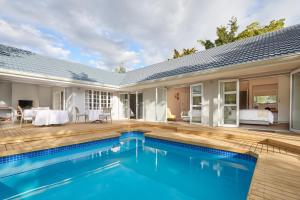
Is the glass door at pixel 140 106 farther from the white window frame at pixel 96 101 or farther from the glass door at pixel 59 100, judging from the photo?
the glass door at pixel 59 100

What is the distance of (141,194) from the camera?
2838mm

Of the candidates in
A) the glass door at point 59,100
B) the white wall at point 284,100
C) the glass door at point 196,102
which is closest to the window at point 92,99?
the glass door at point 59,100

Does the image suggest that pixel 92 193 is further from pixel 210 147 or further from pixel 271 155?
pixel 271 155

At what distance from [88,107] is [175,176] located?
8.06 metres

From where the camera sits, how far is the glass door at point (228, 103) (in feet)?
22.7

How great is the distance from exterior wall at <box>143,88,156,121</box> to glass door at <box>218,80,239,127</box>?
4.26m

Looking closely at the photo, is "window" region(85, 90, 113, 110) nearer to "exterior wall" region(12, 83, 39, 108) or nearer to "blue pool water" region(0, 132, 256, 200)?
"exterior wall" region(12, 83, 39, 108)

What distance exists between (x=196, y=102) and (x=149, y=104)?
332 cm

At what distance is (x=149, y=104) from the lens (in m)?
10.4

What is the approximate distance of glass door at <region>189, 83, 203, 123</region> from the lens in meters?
8.05

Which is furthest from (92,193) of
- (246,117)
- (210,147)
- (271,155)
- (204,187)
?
(246,117)

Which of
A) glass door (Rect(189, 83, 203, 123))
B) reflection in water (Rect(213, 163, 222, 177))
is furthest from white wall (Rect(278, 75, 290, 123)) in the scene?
reflection in water (Rect(213, 163, 222, 177))

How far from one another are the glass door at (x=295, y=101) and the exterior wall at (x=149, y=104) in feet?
22.1

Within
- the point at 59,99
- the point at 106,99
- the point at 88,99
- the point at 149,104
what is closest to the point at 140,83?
the point at 149,104
